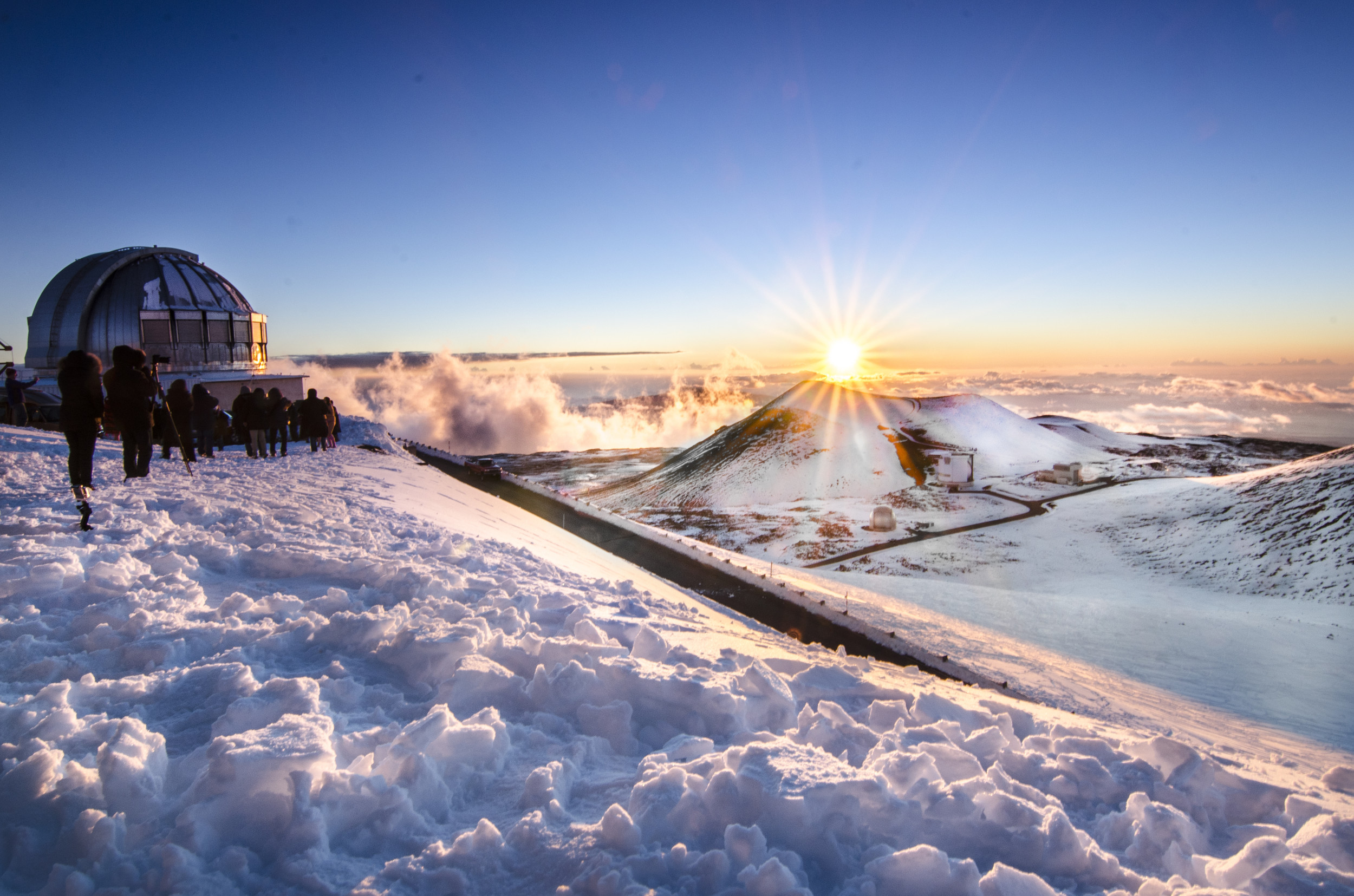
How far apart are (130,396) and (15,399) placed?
53.7 ft

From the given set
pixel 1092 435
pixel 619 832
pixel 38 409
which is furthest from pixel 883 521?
pixel 1092 435

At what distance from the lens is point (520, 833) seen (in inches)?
135

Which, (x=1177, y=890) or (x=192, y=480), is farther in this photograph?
(x=192, y=480)

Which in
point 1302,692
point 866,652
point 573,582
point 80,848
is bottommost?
point 1302,692

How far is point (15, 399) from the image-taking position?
826 inches

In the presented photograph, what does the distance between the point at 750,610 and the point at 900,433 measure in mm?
78824

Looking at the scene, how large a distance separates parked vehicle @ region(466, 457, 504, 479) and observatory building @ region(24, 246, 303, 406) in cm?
1148

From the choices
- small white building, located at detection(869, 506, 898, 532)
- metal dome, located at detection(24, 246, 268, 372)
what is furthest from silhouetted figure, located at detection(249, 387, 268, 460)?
small white building, located at detection(869, 506, 898, 532)

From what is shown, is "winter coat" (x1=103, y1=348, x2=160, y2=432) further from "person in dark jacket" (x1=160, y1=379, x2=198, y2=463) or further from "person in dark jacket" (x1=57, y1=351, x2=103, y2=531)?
"person in dark jacket" (x1=160, y1=379, x2=198, y2=463)

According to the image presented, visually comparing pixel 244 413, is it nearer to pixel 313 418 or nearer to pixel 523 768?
pixel 313 418

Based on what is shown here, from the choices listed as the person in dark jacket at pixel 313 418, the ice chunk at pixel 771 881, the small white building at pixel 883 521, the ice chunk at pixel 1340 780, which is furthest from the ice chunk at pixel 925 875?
the small white building at pixel 883 521

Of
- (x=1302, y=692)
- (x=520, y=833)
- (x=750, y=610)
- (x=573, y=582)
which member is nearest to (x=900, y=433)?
(x=1302, y=692)

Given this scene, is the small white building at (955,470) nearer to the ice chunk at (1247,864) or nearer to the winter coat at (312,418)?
the winter coat at (312,418)

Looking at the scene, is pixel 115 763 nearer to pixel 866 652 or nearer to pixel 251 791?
pixel 251 791
